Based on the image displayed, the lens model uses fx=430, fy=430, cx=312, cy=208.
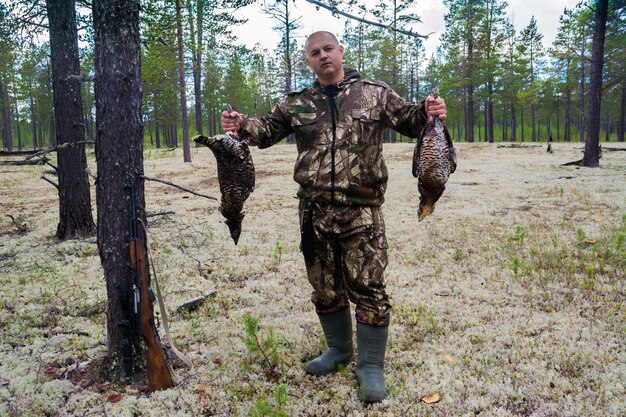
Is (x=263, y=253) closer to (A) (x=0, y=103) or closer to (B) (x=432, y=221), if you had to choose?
(B) (x=432, y=221)

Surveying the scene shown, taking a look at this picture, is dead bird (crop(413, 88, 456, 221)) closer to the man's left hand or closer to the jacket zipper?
the man's left hand

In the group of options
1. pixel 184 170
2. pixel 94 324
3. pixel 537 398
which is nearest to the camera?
pixel 537 398

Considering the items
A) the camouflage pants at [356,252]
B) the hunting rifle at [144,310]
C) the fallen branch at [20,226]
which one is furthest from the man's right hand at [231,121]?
the fallen branch at [20,226]

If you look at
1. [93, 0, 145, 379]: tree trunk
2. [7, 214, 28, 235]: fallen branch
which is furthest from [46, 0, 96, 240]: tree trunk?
[93, 0, 145, 379]: tree trunk

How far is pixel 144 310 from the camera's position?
3.16m

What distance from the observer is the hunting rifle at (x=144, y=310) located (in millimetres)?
3145

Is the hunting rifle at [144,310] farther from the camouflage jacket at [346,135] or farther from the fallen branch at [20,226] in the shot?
the fallen branch at [20,226]

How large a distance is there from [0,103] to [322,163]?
170 feet

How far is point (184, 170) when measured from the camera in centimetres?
1916

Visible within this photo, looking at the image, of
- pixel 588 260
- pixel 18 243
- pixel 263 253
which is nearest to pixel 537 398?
pixel 588 260

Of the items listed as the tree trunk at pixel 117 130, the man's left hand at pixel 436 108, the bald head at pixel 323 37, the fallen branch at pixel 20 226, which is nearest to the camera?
the man's left hand at pixel 436 108

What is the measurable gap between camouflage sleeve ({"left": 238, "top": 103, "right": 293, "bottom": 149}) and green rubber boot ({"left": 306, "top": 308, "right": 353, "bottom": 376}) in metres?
1.48

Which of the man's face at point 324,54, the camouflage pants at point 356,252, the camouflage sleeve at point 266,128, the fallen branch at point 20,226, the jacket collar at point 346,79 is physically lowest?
the fallen branch at point 20,226

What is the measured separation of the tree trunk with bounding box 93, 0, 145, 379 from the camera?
10.3 ft
